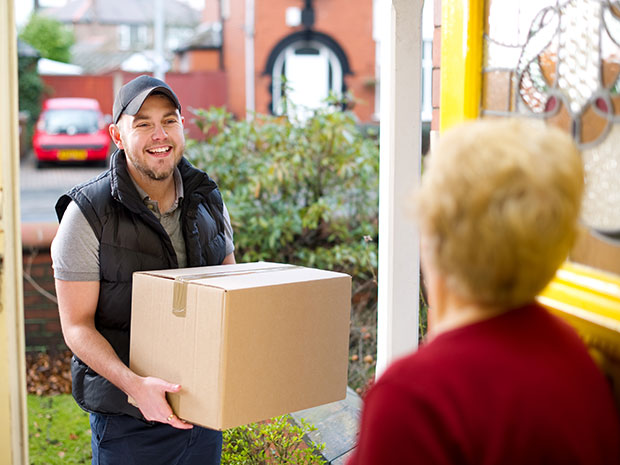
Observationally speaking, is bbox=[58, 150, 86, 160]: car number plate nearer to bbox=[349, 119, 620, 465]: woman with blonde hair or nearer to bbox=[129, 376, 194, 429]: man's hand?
bbox=[129, 376, 194, 429]: man's hand

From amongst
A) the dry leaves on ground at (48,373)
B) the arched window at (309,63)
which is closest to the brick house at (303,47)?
the arched window at (309,63)

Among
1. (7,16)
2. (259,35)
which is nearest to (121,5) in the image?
(259,35)

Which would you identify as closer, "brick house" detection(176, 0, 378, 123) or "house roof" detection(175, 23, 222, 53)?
"brick house" detection(176, 0, 378, 123)

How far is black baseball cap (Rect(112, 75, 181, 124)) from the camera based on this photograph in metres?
1.85

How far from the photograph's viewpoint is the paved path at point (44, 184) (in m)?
10.1

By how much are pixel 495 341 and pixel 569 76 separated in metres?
0.58

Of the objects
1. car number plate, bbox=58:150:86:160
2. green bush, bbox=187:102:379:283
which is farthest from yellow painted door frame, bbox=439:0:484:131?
car number plate, bbox=58:150:86:160

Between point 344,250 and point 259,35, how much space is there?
14688 millimetres

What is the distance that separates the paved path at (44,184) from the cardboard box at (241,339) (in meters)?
7.82

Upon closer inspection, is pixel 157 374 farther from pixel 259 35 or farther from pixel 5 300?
pixel 259 35

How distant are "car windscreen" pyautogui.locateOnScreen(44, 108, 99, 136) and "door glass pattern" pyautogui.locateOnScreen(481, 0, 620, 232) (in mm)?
15835

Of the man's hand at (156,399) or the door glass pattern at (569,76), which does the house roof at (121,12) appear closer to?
the man's hand at (156,399)

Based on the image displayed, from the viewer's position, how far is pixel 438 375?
812 mm

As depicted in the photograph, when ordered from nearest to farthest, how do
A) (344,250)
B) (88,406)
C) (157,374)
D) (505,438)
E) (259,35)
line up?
(505,438) < (157,374) < (88,406) < (344,250) < (259,35)
